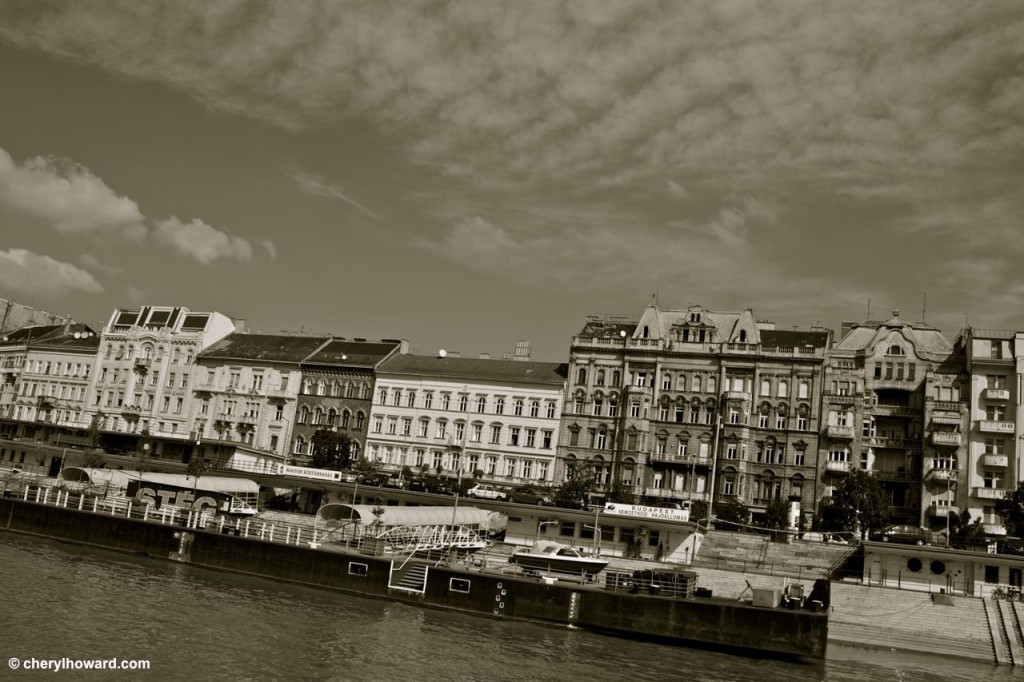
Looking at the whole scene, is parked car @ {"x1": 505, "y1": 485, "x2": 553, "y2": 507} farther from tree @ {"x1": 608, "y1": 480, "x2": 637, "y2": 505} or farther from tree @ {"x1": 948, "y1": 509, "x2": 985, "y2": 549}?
tree @ {"x1": 948, "y1": 509, "x2": 985, "y2": 549}

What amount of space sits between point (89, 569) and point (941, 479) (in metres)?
60.3

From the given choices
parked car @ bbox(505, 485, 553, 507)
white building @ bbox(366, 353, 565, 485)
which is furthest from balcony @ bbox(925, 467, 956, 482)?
white building @ bbox(366, 353, 565, 485)

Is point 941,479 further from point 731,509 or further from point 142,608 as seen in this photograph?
point 142,608

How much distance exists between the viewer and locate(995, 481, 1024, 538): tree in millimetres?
60219

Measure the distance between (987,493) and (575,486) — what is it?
31530 millimetres

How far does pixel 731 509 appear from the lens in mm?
68875

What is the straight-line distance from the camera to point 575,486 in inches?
2788

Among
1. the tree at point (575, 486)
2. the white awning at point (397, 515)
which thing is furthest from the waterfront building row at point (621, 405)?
the white awning at point (397, 515)

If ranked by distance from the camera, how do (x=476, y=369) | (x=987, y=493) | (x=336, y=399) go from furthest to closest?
1. (x=336, y=399)
2. (x=476, y=369)
3. (x=987, y=493)

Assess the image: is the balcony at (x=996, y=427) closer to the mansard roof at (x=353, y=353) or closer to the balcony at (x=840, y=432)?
the balcony at (x=840, y=432)

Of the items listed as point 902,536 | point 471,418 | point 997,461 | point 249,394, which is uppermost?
point 997,461

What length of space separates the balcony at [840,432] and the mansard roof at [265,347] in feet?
167

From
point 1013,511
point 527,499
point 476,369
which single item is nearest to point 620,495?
point 527,499

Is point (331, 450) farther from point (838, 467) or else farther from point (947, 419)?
point (947, 419)
